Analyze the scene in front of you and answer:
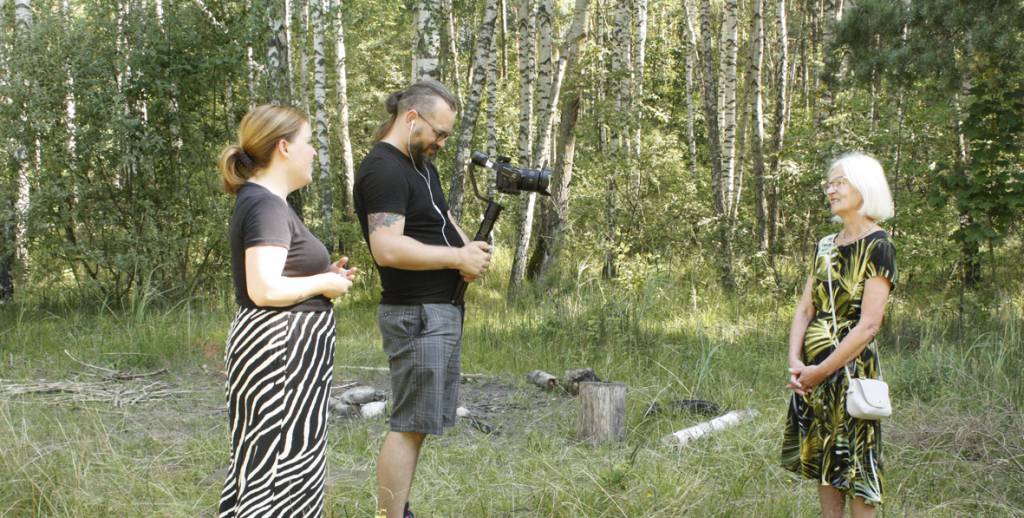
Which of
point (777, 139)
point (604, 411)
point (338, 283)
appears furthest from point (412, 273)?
point (777, 139)

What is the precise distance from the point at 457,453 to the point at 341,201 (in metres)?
12.0

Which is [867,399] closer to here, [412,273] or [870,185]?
[870,185]

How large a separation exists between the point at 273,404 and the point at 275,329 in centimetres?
22

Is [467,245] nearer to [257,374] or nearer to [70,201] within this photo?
[257,374]

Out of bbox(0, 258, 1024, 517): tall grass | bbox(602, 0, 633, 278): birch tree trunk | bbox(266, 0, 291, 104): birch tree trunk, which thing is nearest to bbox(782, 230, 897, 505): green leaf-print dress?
bbox(0, 258, 1024, 517): tall grass

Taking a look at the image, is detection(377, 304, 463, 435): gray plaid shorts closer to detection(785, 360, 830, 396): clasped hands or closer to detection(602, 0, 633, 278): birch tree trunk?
detection(785, 360, 830, 396): clasped hands

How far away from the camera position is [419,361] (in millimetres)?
2986

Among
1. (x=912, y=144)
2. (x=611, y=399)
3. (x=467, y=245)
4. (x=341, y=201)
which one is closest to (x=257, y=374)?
(x=467, y=245)

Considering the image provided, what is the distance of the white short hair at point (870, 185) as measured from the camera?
2.92 meters

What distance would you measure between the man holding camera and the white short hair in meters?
1.37

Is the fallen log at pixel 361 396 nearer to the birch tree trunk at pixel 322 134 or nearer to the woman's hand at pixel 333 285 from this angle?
the woman's hand at pixel 333 285

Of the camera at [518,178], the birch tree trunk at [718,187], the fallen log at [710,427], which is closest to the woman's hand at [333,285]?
the camera at [518,178]

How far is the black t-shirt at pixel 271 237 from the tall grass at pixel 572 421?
4.58 feet

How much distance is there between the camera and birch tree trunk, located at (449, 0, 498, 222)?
9.34 m
